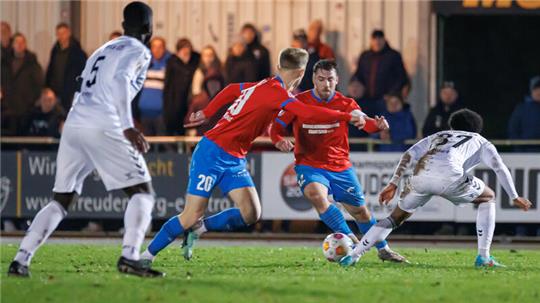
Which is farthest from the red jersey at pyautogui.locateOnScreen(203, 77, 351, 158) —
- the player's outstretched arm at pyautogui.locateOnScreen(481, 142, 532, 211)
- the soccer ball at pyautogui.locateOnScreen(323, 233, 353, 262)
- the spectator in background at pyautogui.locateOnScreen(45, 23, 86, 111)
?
the spectator in background at pyautogui.locateOnScreen(45, 23, 86, 111)

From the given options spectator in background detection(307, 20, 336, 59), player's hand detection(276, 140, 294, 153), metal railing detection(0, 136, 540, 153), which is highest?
spectator in background detection(307, 20, 336, 59)

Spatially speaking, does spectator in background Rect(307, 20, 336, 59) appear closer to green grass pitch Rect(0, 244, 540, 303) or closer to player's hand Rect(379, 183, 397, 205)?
green grass pitch Rect(0, 244, 540, 303)

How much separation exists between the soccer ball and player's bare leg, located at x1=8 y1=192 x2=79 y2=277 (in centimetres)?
328

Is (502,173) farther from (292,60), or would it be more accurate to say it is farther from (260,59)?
(260,59)

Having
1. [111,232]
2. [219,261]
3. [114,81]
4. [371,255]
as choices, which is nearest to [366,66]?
[111,232]

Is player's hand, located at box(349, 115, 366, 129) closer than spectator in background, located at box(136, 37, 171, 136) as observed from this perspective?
Yes

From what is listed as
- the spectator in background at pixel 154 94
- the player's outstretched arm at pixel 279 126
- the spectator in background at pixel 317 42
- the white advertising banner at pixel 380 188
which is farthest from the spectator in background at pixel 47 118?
the player's outstretched arm at pixel 279 126

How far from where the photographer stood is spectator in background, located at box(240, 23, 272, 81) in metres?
22.1

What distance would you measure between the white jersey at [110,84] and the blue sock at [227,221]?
2497mm

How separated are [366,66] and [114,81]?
11.0m

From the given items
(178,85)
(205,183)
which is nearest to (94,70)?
(205,183)

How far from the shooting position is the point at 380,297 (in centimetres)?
1091

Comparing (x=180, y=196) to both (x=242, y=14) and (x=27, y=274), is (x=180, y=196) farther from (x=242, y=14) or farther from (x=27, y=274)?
(x=27, y=274)

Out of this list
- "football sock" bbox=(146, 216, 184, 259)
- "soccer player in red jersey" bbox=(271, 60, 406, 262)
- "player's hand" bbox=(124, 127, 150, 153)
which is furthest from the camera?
"soccer player in red jersey" bbox=(271, 60, 406, 262)
